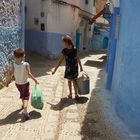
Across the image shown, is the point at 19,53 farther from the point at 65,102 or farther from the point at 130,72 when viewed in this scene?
the point at 65,102

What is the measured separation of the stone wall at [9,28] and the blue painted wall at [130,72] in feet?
11.9

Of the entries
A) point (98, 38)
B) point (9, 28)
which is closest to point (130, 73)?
point (9, 28)

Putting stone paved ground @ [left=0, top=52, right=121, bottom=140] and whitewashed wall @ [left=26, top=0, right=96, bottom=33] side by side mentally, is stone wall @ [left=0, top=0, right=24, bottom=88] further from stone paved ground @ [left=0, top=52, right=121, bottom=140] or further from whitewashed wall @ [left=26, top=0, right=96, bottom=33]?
whitewashed wall @ [left=26, top=0, right=96, bottom=33]

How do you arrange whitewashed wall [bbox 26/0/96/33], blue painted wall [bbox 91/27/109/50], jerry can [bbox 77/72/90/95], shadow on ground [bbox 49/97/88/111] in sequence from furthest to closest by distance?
1. blue painted wall [bbox 91/27/109/50]
2. whitewashed wall [bbox 26/0/96/33]
3. jerry can [bbox 77/72/90/95]
4. shadow on ground [bbox 49/97/88/111]

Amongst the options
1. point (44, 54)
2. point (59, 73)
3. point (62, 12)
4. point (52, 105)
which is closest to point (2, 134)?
point (52, 105)

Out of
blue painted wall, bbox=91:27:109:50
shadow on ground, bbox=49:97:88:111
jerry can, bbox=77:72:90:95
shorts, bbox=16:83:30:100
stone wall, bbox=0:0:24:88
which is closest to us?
shorts, bbox=16:83:30:100

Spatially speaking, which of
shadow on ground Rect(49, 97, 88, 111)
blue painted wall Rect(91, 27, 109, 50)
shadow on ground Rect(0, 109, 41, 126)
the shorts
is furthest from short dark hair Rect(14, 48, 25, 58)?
blue painted wall Rect(91, 27, 109, 50)

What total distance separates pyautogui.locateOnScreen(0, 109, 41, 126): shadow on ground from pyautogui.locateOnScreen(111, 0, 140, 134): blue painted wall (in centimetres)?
183

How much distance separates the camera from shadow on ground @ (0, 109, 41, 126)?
607 centimetres

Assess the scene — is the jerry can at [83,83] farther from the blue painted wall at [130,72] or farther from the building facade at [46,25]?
the building facade at [46,25]

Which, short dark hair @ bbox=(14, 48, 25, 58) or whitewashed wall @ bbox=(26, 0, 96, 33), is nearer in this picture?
short dark hair @ bbox=(14, 48, 25, 58)

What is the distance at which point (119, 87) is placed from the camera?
6816 mm

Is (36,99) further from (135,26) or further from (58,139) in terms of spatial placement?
(135,26)

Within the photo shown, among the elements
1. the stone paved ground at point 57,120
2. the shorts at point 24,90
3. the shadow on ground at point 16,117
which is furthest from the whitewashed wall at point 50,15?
the shorts at point 24,90
